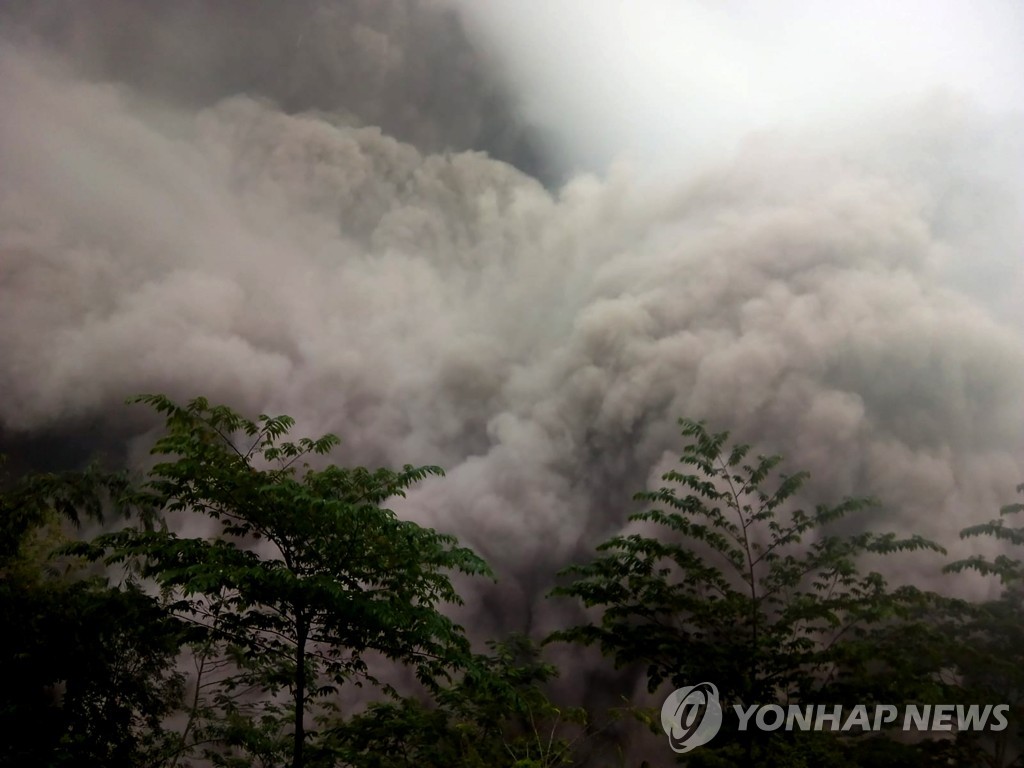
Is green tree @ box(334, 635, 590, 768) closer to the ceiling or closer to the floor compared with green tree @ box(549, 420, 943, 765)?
closer to the floor

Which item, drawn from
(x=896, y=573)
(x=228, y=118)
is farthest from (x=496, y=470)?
(x=228, y=118)

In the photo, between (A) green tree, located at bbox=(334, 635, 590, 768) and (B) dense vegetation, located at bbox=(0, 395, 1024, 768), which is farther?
(A) green tree, located at bbox=(334, 635, 590, 768)

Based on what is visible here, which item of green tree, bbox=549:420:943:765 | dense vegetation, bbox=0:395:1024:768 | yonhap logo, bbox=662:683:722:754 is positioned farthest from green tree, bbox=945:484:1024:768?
yonhap logo, bbox=662:683:722:754

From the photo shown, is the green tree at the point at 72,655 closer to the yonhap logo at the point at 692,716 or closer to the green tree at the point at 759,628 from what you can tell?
the green tree at the point at 759,628

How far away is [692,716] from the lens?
4.66 metres

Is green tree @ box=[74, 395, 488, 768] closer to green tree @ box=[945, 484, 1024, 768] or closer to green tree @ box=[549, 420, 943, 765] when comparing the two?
green tree @ box=[549, 420, 943, 765]

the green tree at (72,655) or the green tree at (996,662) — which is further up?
the green tree at (996,662)

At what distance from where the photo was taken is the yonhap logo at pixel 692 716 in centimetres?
453

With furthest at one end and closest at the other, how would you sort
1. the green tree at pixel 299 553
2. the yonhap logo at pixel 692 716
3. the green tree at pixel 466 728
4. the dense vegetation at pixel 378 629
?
1. the yonhap logo at pixel 692 716
2. the green tree at pixel 466 728
3. the dense vegetation at pixel 378 629
4. the green tree at pixel 299 553

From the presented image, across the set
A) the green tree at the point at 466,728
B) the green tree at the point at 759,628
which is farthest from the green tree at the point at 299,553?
the green tree at the point at 759,628

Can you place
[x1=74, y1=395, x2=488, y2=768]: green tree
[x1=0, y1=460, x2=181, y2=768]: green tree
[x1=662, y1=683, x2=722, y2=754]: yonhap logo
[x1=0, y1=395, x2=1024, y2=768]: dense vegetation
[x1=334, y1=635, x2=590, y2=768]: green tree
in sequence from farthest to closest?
[x1=662, y1=683, x2=722, y2=754]: yonhap logo < [x1=334, y1=635, x2=590, y2=768]: green tree < [x1=0, y1=460, x2=181, y2=768]: green tree < [x1=0, y1=395, x2=1024, y2=768]: dense vegetation < [x1=74, y1=395, x2=488, y2=768]: green tree

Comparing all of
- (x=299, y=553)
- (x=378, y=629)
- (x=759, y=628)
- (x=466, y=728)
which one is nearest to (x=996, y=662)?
(x=759, y=628)

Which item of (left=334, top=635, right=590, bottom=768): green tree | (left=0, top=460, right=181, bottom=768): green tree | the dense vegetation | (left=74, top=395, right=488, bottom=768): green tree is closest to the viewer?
(left=74, top=395, right=488, bottom=768): green tree

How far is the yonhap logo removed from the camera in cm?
453
